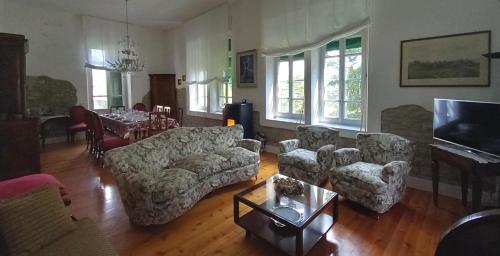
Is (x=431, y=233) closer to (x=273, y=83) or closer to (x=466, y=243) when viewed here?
(x=466, y=243)

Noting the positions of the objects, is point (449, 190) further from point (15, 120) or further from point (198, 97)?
point (198, 97)

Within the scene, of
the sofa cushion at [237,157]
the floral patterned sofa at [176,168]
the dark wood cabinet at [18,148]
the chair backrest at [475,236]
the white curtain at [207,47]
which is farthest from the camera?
the white curtain at [207,47]

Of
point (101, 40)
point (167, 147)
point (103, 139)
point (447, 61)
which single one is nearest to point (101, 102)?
point (101, 40)

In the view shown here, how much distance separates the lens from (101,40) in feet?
22.4

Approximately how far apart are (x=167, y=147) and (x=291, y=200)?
1716 mm

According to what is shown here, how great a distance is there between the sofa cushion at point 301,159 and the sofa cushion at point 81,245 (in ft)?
7.84

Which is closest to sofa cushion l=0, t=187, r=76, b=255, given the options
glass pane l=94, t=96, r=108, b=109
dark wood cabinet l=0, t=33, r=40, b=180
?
dark wood cabinet l=0, t=33, r=40, b=180

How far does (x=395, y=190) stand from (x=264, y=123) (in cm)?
301

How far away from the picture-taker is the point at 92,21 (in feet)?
21.8

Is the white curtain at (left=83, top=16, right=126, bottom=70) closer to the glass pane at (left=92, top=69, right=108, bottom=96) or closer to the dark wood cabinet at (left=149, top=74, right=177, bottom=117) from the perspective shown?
the glass pane at (left=92, top=69, right=108, bottom=96)

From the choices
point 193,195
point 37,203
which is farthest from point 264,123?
point 37,203

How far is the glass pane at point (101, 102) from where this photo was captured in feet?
23.5

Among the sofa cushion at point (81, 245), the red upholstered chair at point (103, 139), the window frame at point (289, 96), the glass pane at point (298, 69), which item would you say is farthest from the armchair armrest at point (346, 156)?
the red upholstered chair at point (103, 139)

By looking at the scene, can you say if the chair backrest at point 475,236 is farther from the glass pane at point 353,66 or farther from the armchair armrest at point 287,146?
the glass pane at point 353,66
